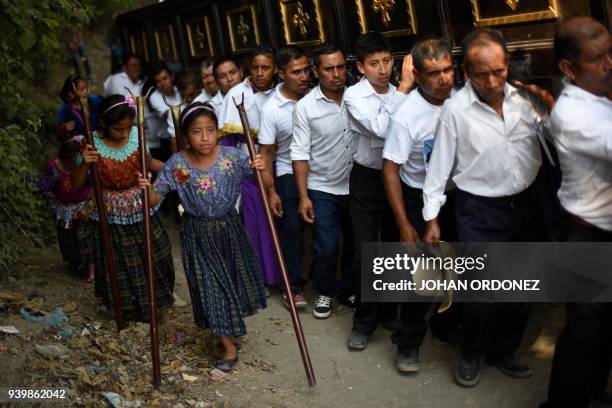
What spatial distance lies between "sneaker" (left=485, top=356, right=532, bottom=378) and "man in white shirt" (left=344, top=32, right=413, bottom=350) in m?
0.88

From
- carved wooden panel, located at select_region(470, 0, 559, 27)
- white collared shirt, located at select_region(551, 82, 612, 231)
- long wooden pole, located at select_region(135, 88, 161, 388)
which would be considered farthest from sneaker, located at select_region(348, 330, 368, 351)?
carved wooden panel, located at select_region(470, 0, 559, 27)

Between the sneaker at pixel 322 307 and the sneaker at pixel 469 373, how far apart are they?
1.46 metres

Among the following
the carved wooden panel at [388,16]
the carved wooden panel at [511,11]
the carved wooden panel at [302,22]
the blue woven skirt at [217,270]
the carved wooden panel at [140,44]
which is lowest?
the blue woven skirt at [217,270]

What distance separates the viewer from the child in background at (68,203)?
20.0 ft

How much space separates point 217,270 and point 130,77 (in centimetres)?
596

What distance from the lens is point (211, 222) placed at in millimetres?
4461

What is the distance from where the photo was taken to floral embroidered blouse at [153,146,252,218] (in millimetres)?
4391

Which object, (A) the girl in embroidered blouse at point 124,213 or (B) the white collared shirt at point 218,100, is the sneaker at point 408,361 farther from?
(B) the white collared shirt at point 218,100

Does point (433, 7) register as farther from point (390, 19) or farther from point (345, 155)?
point (345, 155)

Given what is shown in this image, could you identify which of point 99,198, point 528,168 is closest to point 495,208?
point 528,168

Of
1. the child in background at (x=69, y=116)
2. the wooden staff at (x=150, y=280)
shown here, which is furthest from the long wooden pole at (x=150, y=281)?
the child in background at (x=69, y=116)

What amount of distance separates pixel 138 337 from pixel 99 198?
98 cm

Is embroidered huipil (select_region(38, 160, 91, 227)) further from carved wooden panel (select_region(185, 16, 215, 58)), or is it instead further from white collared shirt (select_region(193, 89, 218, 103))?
carved wooden panel (select_region(185, 16, 215, 58))

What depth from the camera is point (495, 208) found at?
12.1ft
